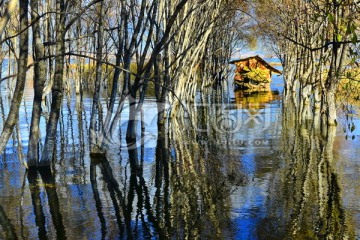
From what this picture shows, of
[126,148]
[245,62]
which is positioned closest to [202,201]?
[126,148]

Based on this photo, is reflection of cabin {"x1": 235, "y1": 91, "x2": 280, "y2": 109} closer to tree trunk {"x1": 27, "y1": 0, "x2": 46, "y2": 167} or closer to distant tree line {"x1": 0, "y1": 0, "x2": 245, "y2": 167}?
distant tree line {"x1": 0, "y1": 0, "x2": 245, "y2": 167}

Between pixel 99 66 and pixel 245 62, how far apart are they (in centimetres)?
4328

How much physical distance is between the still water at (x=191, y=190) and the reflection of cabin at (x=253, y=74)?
36.1m

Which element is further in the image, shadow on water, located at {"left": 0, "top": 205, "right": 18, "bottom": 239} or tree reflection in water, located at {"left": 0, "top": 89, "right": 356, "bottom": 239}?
tree reflection in water, located at {"left": 0, "top": 89, "right": 356, "bottom": 239}

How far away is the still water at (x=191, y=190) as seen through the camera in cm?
695

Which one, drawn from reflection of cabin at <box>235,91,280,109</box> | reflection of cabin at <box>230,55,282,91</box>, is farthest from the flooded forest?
reflection of cabin at <box>230,55,282,91</box>

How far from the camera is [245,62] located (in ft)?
180

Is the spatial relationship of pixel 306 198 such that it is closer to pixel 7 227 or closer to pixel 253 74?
pixel 7 227

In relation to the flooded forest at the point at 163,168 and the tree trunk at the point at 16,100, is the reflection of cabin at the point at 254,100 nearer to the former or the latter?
the flooded forest at the point at 163,168

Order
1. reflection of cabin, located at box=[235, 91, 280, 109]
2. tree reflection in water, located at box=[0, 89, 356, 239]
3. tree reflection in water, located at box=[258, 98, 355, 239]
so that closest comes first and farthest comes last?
1. tree reflection in water, located at box=[258, 98, 355, 239]
2. tree reflection in water, located at box=[0, 89, 356, 239]
3. reflection of cabin, located at box=[235, 91, 280, 109]

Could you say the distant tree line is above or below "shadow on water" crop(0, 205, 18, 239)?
above

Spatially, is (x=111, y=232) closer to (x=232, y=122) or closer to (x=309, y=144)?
(x=309, y=144)

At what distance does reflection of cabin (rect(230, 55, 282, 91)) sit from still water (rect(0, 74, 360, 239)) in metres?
36.1

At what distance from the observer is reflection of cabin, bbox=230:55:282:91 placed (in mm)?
52375
